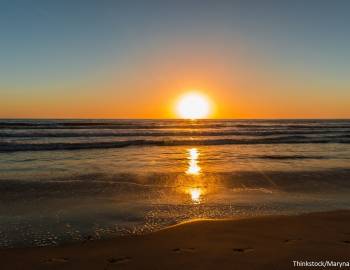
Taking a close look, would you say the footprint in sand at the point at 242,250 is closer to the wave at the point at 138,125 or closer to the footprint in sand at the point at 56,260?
the footprint in sand at the point at 56,260

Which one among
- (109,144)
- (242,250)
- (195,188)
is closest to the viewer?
(242,250)

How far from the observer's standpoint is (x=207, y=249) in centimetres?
498

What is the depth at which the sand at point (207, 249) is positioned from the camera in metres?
4.47

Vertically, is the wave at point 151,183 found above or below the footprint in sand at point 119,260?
above

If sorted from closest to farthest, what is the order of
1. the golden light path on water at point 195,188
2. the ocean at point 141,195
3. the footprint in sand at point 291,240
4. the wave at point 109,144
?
the footprint in sand at point 291,240 → the ocean at point 141,195 → the golden light path on water at point 195,188 → the wave at point 109,144

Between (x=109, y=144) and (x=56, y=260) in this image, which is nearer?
(x=56, y=260)

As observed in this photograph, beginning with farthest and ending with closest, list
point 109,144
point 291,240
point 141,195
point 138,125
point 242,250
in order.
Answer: point 138,125 → point 109,144 → point 141,195 → point 291,240 → point 242,250

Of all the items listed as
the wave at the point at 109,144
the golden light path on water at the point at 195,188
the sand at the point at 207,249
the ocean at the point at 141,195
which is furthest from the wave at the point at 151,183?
the wave at the point at 109,144

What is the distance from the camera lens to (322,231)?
574 cm

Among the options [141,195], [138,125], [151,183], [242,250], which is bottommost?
[242,250]

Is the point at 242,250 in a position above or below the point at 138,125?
below

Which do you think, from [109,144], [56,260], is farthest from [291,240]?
[109,144]

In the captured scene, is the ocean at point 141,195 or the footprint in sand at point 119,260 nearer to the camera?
the footprint in sand at point 119,260

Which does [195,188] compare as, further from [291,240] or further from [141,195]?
[291,240]
